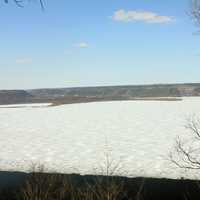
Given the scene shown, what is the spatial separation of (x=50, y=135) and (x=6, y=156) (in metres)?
3.92

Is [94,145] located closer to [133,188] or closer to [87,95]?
[133,188]

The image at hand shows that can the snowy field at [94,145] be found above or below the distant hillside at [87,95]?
below

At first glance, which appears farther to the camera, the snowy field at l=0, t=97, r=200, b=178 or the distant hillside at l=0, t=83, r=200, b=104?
the distant hillside at l=0, t=83, r=200, b=104

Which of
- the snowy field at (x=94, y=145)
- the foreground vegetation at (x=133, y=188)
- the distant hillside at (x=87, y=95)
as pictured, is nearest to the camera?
the foreground vegetation at (x=133, y=188)

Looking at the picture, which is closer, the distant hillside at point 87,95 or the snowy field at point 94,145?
the snowy field at point 94,145

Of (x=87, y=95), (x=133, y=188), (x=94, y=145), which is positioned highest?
(x=87, y=95)

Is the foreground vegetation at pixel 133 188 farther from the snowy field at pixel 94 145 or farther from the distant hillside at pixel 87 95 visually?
the distant hillside at pixel 87 95

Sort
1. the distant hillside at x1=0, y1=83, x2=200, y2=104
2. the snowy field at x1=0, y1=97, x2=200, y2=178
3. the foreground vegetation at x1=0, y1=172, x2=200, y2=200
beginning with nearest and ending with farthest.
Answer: the foreground vegetation at x1=0, y1=172, x2=200, y2=200
the snowy field at x1=0, y1=97, x2=200, y2=178
the distant hillside at x1=0, y1=83, x2=200, y2=104

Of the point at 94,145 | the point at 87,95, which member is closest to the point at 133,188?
the point at 94,145

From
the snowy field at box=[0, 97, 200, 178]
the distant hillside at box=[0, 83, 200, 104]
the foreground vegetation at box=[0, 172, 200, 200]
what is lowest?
the foreground vegetation at box=[0, 172, 200, 200]

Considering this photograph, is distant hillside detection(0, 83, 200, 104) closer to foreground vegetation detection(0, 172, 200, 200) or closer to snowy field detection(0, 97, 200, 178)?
snowy field detection(0, 97, 200, 178)

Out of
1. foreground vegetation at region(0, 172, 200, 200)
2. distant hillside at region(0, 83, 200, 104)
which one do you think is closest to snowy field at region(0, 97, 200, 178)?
foreground vegetation at region(0, 172, 200, 200)

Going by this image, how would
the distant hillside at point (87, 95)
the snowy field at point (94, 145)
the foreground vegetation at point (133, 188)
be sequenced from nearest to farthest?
the foreground vegetation at point (133, 188)
the snowy field at point (94, 145)
the distant hillside at point (87, 95)

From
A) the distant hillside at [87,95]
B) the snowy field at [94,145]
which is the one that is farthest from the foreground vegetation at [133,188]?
the distant hillside at [87,95]
